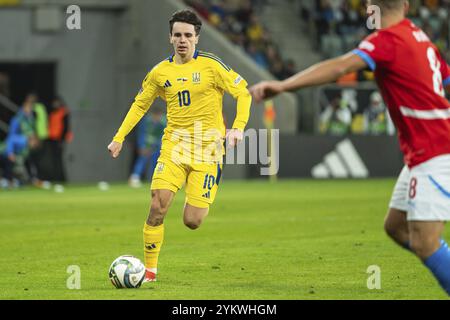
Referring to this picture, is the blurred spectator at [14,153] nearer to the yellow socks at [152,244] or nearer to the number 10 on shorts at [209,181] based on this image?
the number 10 on shorts at [209,181]

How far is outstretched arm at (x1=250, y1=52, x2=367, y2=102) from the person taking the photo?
6.92 m

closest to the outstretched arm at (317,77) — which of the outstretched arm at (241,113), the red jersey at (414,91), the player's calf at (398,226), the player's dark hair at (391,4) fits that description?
the red jersey at (414,91)

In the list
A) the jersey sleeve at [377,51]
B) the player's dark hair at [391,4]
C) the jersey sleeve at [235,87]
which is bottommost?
the jersey sleeve at [235,87]

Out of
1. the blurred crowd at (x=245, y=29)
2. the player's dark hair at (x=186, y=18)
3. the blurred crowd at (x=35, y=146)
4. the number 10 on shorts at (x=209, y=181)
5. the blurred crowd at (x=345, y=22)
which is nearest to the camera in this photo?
the player's dark hair at (x=186, y=18)

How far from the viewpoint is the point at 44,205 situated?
69.0 feet

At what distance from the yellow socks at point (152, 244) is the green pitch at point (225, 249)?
195 mm

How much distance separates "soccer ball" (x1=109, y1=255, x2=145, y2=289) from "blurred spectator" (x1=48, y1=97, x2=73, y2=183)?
64.2 feet

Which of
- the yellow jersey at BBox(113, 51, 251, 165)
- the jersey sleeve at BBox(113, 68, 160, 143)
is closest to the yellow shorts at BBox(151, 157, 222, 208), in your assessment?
the yellow jersey at BBox(113, 51, 251, 165)

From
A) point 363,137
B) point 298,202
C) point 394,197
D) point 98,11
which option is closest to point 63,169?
point 98,11

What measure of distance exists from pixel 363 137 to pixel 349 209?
10660mm

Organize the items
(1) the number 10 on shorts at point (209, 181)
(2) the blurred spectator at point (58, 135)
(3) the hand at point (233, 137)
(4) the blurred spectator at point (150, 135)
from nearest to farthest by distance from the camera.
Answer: (3) the hand at point (233, 137) → (1) the number 10 on shorts at point (209, 181) → (4) the blurred spectator at point (150, 135) → (2) the blurred spectator at point (58, 135)

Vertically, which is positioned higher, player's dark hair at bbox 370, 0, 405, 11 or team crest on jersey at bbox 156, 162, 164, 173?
player's dark hair at bbox 370, 0, 405, 11

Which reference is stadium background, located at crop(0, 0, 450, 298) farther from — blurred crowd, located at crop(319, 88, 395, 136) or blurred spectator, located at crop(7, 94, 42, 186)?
blurred spectator, located at crop(7, 94, 42, 186)

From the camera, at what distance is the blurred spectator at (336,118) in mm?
30219
